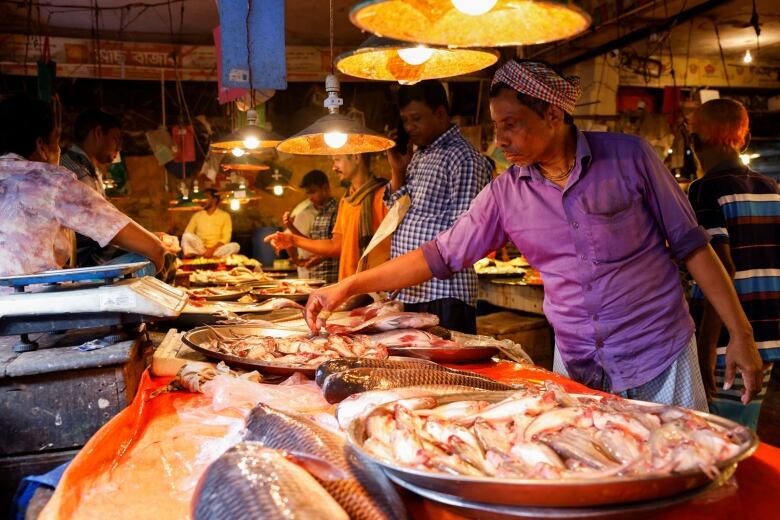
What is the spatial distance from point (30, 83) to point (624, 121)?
10628 mm

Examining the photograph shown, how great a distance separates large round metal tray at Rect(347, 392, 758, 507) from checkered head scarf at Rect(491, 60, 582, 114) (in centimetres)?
194

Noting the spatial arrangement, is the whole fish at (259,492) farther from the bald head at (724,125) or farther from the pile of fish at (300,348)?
the bald head at (724,125)

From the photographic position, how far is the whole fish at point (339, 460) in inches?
58.2

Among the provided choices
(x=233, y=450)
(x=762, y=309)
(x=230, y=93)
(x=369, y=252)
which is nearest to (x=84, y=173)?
(x=230, y=93)

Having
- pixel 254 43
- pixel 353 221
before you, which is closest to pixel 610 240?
pixel 254 43

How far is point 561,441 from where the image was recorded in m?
1.59

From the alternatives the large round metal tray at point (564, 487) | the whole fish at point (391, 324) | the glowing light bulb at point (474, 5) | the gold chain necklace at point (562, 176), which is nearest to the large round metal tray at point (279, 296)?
the whole fish at point (391, 324)

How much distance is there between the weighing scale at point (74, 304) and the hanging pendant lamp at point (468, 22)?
5.27 ft

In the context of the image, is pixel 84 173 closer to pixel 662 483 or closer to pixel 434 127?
pixel 434 127

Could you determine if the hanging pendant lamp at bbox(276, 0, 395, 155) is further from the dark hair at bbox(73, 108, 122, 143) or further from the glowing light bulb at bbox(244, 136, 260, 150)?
the dark hair at bbox(73, 108, 122, 143)

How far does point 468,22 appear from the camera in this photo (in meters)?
2.05

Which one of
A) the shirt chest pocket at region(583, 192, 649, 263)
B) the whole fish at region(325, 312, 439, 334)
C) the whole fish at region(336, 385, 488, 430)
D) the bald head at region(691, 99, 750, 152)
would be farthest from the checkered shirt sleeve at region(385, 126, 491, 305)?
the whole fish at region(336, 385, 488, 430)

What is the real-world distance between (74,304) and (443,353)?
172cm

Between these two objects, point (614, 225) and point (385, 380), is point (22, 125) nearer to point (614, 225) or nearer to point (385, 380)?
point (385, 380)
